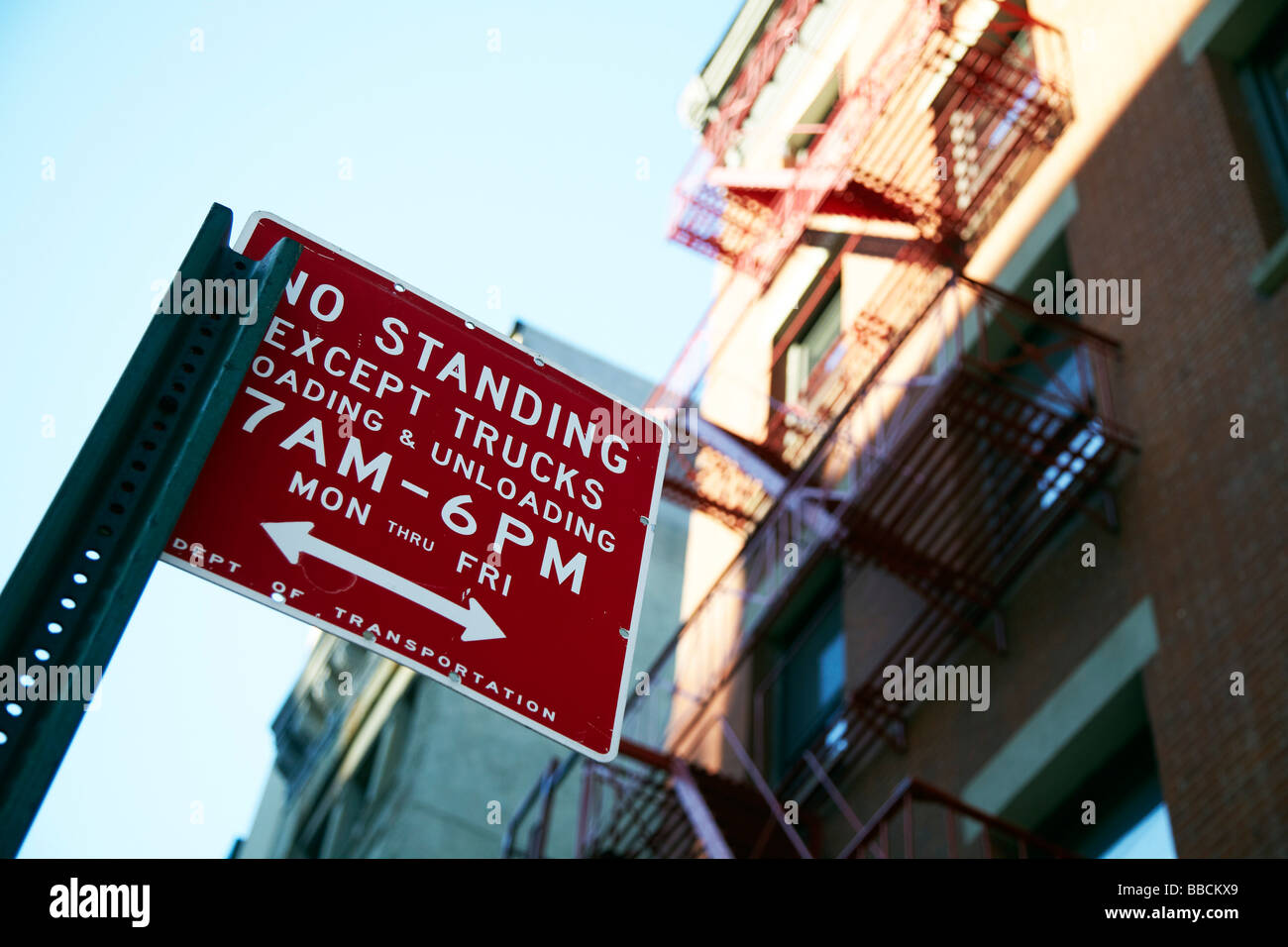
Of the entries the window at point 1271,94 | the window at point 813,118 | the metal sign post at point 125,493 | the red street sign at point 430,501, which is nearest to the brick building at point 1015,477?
the window at point 1271,94

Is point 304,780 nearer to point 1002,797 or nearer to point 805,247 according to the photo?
point 805,247

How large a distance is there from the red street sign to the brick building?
5118 mm

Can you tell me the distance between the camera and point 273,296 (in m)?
3.40

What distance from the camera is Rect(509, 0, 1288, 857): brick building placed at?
913 cm

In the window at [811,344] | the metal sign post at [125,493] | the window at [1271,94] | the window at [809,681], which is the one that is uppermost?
the window at [811,344]

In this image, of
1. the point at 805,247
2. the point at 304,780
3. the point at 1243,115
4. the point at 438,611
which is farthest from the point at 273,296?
the point at 304,780

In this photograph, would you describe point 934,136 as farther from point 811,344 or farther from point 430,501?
point 430,501

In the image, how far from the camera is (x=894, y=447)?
39.8 ft

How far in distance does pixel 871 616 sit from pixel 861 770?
158cm

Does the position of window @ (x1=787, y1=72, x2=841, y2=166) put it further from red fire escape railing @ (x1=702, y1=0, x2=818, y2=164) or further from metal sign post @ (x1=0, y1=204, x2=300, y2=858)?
metal sign post @ (x1=0, y1=204, x2=300, y2=858)

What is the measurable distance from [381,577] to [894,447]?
9.09 m

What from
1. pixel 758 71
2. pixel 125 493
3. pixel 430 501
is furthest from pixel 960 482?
pixel 758 71

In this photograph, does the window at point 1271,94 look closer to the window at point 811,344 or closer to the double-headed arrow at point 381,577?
the window at point 811,344

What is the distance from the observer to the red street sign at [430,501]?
3357 mm
